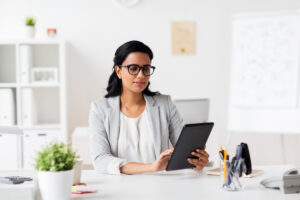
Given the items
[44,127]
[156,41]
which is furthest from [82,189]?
[156,41]

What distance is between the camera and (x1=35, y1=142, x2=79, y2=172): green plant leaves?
141cm

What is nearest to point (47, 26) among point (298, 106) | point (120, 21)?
point (120, 21)

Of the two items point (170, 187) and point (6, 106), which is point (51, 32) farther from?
point (170, 187)

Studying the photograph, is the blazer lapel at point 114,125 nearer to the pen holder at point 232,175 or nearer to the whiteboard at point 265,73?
the pen holder at point 232,175

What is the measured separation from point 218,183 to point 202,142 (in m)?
0.22

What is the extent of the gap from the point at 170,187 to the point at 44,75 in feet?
8.47

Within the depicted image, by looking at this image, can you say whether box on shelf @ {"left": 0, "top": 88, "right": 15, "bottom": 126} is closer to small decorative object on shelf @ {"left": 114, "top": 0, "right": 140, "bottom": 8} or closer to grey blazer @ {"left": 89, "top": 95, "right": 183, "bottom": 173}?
small decorative object on shelf @ {"left": 114, "top": 0, "right": 140, "bottom": 8}

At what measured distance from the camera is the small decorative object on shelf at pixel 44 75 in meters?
3.96

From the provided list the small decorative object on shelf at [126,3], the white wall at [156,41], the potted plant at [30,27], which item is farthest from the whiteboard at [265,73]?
the potted plant at [30,27]

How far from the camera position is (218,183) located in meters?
1.77

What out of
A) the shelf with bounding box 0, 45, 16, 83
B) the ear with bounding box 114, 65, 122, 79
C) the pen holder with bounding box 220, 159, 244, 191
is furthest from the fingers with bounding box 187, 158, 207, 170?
the shelf with bounding box 0, 45, 16, 83

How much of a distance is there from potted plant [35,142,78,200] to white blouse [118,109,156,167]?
753 millimetres

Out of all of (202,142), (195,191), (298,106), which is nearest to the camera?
(195,191)

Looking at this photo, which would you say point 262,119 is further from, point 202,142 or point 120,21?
point 202,142
